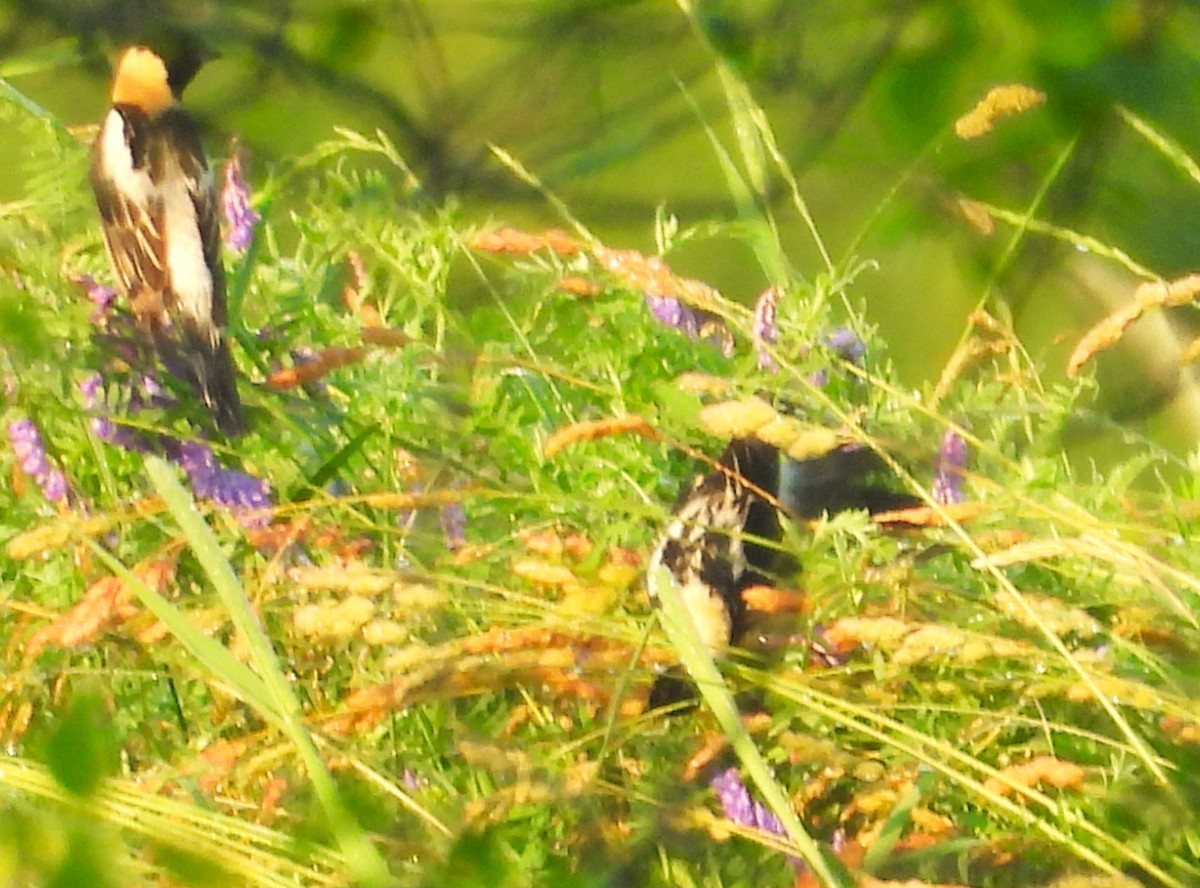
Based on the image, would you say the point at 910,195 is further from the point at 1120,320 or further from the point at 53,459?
the point at 53,459

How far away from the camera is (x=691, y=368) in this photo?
76 centimetres

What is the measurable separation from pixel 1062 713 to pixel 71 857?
1.37 ft

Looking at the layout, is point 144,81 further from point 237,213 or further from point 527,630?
point 527,630

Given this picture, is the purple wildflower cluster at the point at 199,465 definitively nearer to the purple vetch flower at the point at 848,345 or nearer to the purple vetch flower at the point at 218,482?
the purple vetch flower at the point at 218,482

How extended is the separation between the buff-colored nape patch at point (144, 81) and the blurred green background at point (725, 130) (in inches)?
1.7

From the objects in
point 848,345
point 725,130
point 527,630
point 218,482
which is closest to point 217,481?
point 218,482

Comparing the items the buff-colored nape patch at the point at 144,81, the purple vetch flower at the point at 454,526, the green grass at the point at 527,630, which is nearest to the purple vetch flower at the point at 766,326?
the green grass at the point at 527,630

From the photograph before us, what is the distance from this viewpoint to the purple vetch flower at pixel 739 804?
0.53m

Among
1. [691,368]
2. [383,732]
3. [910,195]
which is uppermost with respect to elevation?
[910,195]

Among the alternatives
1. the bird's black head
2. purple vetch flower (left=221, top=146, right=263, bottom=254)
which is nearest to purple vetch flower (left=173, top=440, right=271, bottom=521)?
purple vetch flower (left=221, top=146, right=263, bottom=254)

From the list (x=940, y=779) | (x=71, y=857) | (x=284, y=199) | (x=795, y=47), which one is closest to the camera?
(x=71, y=857)

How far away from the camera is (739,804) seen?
0.53m

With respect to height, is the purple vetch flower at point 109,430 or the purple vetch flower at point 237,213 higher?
the purple vetch flower at point 237,213

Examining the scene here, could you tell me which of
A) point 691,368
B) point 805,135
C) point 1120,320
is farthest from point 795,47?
point 1120,320
